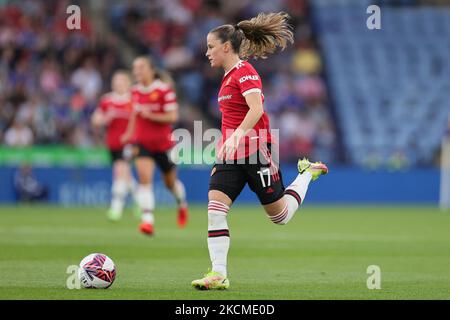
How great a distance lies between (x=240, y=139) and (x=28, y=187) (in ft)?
55.5

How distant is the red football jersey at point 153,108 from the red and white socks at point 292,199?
6459 mm

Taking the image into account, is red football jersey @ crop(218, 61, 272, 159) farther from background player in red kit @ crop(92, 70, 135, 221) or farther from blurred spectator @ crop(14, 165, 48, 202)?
blurred spectator @ crop(14, 165, 48, 202)

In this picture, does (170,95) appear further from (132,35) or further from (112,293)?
(132,35)

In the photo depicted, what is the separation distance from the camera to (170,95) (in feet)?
55.2

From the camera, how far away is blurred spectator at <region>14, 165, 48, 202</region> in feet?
82.8

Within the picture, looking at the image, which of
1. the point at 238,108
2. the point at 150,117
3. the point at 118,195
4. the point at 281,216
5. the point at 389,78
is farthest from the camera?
the point at 389,78

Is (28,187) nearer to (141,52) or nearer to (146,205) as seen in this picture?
(141,52)

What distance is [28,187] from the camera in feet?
83.8

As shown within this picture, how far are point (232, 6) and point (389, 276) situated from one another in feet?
72.8

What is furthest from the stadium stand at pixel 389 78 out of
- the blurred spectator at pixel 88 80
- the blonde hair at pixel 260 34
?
the blonde hair at pixel 260 34

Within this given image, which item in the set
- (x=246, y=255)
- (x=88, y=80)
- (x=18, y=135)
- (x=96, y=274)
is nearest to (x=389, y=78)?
(x=88, y=80)

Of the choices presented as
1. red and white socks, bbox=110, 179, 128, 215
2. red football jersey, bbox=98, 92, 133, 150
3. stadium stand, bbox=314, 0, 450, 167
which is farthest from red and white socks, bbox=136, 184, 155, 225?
stadium stand, bbox=314, 0, 450, 167

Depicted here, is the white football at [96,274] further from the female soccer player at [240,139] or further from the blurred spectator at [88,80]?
the blurred spectator at [88,80]

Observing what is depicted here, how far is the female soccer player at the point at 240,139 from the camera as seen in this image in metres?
9.41
